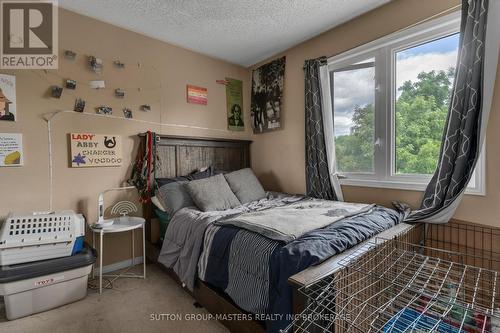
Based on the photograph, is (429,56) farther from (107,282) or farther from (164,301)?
(107,282)

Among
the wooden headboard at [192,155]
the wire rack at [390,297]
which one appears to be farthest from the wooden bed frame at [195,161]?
the wire rack at [390,297]

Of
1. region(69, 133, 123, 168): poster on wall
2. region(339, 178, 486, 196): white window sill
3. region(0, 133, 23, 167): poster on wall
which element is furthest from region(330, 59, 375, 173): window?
region(0, 133, 23, 167): poster on wall

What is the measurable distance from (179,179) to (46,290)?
137 cm

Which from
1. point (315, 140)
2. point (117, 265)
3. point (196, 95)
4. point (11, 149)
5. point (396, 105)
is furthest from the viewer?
point (196, 95)

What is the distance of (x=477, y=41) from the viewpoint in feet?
5.41

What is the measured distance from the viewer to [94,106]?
2389 millimetres

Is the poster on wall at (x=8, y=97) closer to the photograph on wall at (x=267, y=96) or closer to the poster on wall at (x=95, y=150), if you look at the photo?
the poster on wall at (x=95, y=150)

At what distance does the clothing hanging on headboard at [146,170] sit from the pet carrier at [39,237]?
2.19 ft

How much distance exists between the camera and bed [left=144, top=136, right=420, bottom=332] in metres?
1.20

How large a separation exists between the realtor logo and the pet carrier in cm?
126

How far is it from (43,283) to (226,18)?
2645 millimetres

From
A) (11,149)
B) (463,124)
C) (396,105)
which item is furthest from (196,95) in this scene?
(463,124)

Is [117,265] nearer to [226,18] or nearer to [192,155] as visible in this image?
[192,155]

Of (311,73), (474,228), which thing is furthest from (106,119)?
(474,228)
